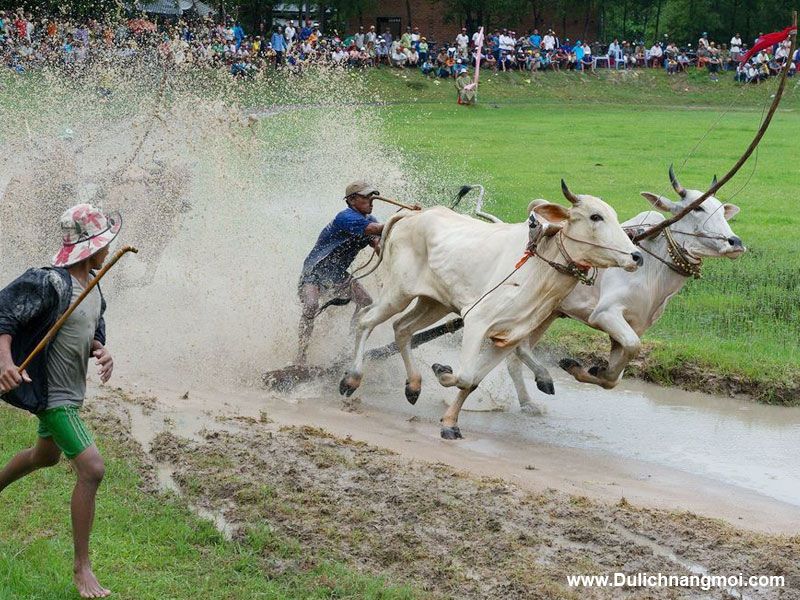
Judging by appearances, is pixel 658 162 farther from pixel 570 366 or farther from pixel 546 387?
pixel 570 366

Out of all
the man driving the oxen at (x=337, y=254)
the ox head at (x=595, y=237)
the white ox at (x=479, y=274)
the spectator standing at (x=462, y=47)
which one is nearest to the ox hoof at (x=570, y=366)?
the white ox at (x=479, y=274)

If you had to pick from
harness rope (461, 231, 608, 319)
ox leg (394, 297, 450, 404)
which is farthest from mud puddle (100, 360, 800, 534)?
harness rope (461, 231, 608, 319)

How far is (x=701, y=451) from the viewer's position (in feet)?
30.8

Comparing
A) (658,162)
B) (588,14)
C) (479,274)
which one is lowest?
(658,162)

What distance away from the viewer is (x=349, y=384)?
1052 centimetres

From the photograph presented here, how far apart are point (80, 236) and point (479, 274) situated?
4.32m

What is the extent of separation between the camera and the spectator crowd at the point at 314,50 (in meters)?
32.1

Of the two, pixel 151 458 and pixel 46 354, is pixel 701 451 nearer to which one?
pixel 151 458

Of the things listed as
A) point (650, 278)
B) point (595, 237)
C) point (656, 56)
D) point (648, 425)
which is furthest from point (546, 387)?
point (656, 56)

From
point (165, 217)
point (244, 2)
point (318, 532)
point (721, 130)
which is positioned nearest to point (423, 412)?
point (318, 532)

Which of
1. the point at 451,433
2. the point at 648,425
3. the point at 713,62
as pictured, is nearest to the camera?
the point at 451,433

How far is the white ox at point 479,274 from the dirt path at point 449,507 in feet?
2.57

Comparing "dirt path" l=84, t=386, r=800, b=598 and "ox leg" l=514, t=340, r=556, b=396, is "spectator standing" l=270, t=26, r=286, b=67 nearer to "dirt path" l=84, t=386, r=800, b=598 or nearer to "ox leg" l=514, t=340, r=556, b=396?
"ox leg" l=514, t=340, r=556, b=396

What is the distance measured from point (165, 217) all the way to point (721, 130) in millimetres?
24063
